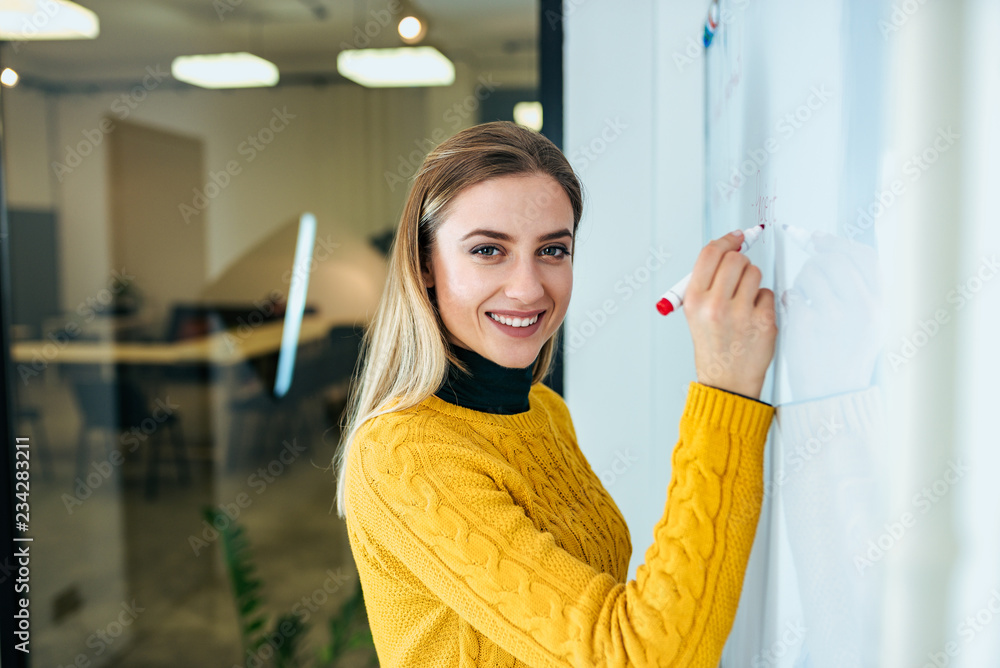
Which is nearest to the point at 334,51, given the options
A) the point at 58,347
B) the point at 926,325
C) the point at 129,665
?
the point at 58,347

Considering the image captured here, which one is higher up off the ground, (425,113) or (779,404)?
(425,113)

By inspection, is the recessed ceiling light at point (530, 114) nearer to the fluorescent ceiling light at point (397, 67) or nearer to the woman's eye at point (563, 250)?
the fluorescent ceiling light at point (397, 67)

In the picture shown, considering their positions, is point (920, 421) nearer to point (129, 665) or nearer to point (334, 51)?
point (334, 51)

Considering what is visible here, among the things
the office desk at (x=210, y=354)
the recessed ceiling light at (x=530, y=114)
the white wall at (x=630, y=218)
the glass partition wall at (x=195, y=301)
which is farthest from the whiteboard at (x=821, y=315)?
the office desk at (x=210, y=354)

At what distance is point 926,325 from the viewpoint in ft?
1.54

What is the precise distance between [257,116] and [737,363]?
185 centimetres

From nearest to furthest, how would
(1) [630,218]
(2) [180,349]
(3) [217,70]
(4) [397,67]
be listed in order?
(1) [630,218] < (4) [397,67] < (3) [217,70] < (2) [180,349]

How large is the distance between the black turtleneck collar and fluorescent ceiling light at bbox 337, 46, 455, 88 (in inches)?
48.3

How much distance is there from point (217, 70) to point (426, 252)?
1.51 m

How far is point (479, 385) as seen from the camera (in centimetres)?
102

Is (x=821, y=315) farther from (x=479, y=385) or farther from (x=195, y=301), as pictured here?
(x=195, y=301)

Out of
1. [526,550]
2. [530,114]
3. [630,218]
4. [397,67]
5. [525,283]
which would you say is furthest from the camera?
[397,67]

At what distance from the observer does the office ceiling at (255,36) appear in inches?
76.4

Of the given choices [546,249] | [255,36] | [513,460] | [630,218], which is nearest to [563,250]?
[546,249]
